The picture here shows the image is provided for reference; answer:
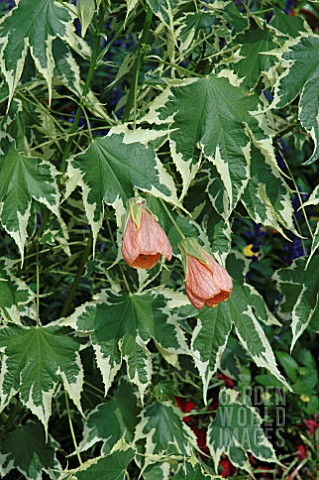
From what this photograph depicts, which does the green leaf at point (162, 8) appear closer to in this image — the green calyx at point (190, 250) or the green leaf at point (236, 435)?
the green calyx at point (190, 250)

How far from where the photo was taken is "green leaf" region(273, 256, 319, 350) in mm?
1409

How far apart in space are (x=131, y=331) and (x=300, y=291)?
372 mm

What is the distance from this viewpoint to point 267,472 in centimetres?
208

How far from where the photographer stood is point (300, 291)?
4.80ft

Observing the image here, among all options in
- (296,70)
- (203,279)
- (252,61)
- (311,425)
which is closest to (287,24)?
(252,61)

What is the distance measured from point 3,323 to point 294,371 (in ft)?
3.84

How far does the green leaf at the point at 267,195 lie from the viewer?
1308mm

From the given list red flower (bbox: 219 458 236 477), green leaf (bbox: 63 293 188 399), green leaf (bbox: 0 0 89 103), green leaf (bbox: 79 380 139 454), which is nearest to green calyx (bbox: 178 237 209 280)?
green leaf (bbox: 63 293 188 399)

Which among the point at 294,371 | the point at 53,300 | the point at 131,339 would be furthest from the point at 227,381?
the point at 131,339

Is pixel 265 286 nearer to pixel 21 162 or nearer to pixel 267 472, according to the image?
pixel 267 472

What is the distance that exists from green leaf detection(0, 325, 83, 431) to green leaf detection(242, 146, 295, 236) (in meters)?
0.43

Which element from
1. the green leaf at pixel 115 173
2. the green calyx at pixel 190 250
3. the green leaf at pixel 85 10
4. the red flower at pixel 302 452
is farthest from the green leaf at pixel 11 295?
the red flower at pixel 302 452

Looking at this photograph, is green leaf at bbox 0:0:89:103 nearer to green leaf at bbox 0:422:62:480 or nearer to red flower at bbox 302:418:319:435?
green leaf at bbox 0:422:62:480

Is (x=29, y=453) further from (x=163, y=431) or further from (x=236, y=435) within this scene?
(x=236, y=435)
